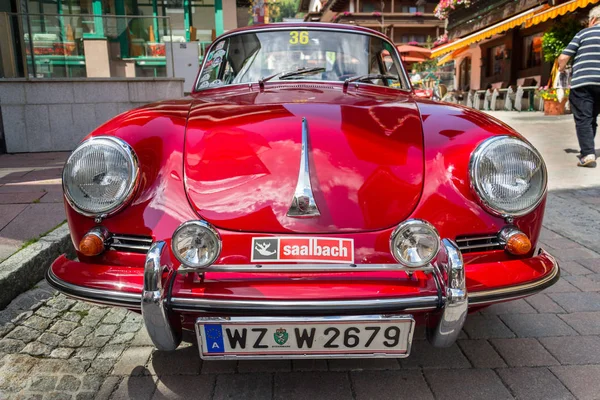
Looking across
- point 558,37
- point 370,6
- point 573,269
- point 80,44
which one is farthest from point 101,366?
point 370,6

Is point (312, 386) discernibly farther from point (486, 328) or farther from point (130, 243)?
point (486, 328)

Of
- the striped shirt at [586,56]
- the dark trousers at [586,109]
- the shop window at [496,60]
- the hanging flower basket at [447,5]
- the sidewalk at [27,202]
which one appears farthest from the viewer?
the shop window at [496,60]

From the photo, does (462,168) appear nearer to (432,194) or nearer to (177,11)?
(432,194)

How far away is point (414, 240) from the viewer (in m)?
1.68

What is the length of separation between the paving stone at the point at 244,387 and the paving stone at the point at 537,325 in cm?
122

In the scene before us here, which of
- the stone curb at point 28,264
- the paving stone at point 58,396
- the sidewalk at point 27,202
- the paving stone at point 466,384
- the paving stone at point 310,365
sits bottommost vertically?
the paving stone at point 466,384

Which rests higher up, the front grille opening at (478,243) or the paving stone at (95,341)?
the front grille opening at (478,243)

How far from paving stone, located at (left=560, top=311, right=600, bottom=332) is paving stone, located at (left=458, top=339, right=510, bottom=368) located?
1.62ft

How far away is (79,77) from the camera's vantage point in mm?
Result: 7668

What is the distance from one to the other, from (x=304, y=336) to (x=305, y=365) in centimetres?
54

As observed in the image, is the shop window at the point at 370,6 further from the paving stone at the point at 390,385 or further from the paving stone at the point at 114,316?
the paving stone at the point at 390,385

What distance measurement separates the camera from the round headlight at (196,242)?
164cm

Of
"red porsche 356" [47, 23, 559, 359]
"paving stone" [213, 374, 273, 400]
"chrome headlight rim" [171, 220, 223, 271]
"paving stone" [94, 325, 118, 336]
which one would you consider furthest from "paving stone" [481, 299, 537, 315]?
"paving stone" [94, 325, 118, 336]

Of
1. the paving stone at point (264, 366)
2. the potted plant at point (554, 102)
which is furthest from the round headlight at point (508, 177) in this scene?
the potted plant at point (554, 102)
